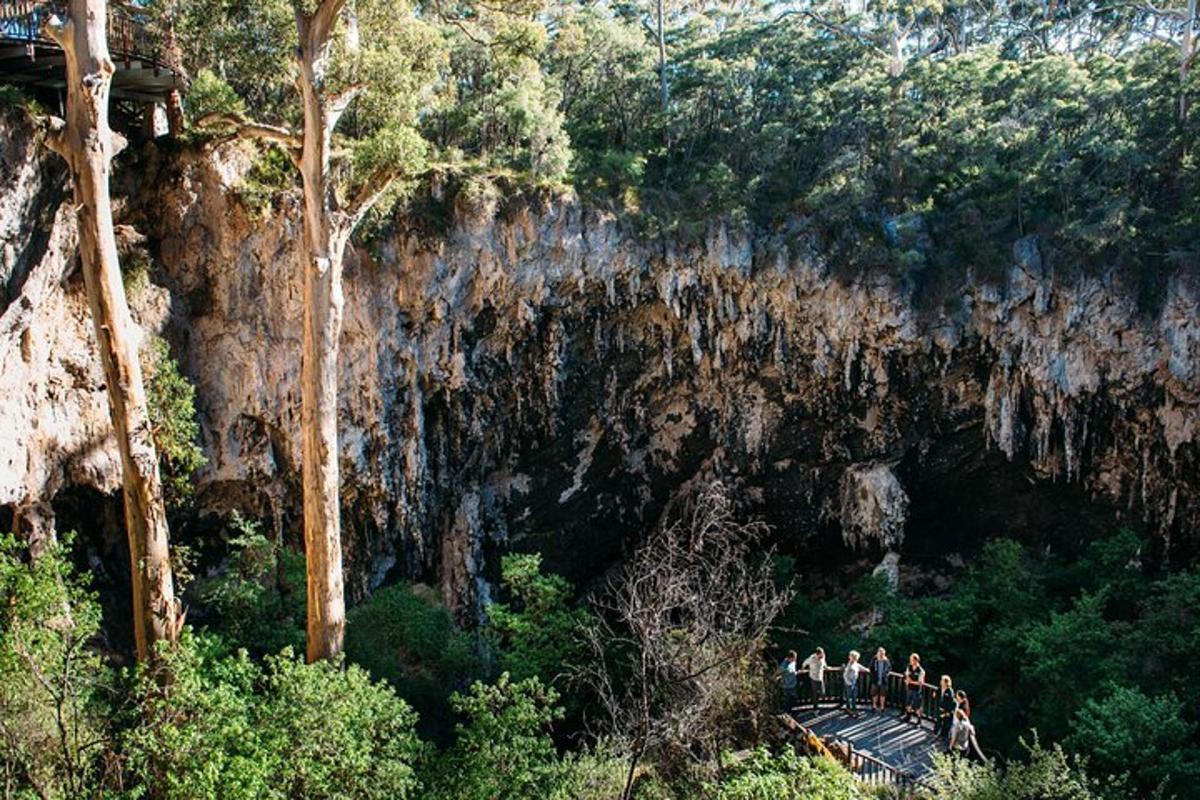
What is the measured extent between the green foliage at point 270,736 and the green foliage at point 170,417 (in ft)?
13.1

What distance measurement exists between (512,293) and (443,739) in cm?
832

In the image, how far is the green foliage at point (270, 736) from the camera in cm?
785

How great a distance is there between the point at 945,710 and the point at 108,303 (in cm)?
1260

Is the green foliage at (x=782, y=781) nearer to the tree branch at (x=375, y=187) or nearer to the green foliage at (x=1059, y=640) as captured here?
the green foliage at (x=1059, y=640)

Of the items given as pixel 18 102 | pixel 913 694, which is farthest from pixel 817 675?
pixel 18 102

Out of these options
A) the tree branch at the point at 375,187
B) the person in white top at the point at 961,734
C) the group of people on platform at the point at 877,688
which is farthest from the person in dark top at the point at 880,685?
the tree branch at the point at 375,187

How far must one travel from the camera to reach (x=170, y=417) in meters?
13.1

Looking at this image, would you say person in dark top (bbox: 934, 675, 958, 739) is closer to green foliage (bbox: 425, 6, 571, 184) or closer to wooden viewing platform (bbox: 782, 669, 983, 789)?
wooden viewing platform (bbox: 782, 669, 983, 789)

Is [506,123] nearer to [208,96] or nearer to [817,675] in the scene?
[208,96]

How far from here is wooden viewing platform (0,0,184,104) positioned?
39.7ft

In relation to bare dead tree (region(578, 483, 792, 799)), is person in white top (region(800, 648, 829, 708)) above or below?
below

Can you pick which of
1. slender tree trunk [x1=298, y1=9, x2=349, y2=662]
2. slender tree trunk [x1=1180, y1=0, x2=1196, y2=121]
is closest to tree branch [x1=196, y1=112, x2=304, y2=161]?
slender tree trunk [x1=298, y1=9, x2=349, y2=662]

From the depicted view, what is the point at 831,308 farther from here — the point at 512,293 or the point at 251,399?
the point at 251,399

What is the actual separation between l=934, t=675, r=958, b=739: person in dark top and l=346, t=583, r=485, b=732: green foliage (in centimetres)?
722
